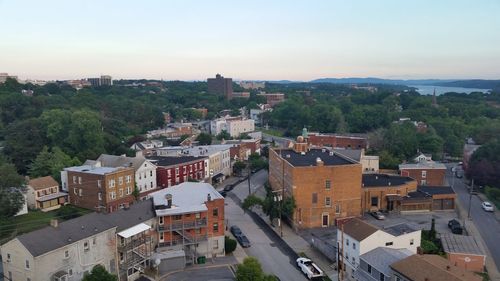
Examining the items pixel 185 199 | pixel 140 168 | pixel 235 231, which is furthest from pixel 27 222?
pixel 235 231

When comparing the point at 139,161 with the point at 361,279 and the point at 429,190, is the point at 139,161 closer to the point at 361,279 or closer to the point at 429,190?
the point at 361,279

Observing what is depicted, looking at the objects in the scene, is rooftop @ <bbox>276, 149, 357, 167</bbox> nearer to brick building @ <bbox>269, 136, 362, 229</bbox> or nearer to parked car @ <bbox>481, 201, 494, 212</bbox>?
brick building @ <bbox>269, 136, 362, 229</bbox>

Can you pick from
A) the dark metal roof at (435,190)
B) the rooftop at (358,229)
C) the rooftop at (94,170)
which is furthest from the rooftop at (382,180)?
the rooftop at (94,170)

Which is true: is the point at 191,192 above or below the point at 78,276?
above

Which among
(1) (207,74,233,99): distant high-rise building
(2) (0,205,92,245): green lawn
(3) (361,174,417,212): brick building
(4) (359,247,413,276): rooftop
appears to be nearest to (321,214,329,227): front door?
(3) (361,174,417,212): brick building

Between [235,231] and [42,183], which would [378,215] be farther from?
[42,183]

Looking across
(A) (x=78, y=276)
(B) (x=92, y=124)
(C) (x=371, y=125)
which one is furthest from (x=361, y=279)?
(C) (x=371, y=125)
